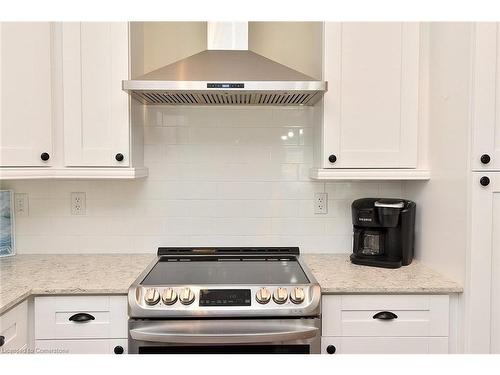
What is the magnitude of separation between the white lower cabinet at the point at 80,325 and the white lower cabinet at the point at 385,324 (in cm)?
83

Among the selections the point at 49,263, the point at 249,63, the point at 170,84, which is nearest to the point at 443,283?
the point at 249,63

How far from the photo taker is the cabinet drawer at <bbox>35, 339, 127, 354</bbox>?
1706 mm

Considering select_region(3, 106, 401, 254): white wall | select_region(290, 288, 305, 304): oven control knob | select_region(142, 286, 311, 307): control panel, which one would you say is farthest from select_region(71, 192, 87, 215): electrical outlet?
select_region(290, 288, 305, 304): oven control knob

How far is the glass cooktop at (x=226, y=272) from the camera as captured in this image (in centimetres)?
180

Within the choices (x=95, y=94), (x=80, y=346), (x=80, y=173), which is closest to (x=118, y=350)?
(x=80, y=346)

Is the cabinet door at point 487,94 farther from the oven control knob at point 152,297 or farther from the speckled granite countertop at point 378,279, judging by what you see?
the oven control knob at point 152,297

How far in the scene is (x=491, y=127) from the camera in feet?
5.36

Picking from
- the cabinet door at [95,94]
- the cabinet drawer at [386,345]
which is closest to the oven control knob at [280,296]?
the cabinet drawer at [386,345]

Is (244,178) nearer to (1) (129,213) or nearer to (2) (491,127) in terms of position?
(1) (129,213)

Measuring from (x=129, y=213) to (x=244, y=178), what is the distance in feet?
2.14

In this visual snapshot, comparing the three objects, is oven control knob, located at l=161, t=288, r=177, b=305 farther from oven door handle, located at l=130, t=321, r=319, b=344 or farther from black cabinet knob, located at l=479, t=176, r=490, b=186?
black cabinet knob, located at l=479, t=176, r=490, b=186

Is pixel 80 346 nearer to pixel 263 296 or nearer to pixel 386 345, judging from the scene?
pixel 263 296

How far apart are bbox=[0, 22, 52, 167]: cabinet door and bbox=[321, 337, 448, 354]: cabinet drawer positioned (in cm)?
154

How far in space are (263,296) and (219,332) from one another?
214 millimetres
